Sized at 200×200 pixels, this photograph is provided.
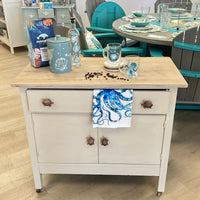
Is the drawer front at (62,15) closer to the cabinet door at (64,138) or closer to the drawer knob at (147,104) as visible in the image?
the cabinet door at (64,138)

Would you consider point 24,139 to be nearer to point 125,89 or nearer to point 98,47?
point 98,47

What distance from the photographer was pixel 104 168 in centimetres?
Answer: 142

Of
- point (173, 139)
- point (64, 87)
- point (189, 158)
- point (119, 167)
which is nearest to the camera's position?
point (64, 87)

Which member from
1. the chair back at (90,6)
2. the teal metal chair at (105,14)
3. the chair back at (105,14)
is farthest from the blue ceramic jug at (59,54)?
the chair back at (90,6)

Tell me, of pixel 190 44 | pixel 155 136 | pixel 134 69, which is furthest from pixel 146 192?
pixel 190 44

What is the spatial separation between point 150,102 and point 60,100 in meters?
0.45

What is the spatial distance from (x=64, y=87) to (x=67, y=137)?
0.31m

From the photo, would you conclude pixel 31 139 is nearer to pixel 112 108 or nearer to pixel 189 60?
pixel 112 108

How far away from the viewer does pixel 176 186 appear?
1.56 m

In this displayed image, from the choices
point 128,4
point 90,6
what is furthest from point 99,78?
point 128,4

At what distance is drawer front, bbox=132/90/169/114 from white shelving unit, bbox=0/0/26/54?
11.9 feet

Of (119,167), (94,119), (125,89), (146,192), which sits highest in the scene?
(125,89)

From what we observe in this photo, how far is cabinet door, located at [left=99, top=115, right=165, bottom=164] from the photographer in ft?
4.21

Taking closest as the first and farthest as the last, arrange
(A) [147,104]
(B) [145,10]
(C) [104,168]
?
(A) [147,104] → (C) [104,168] → (B) [145,10]
